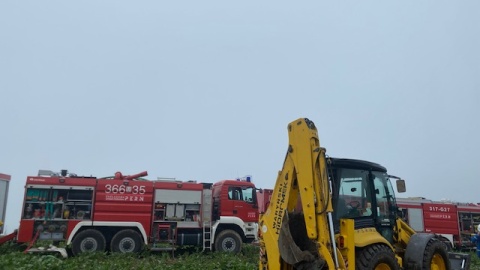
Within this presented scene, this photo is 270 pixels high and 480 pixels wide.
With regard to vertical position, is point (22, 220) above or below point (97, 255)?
above

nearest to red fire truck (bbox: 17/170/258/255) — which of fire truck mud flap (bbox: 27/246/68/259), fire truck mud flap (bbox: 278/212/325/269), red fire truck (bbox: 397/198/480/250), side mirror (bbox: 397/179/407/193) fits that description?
fire truck mud flap (bbox: 27/246/68/259)

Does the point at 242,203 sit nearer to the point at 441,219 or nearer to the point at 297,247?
the point at 297,247

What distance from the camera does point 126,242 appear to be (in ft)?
46.5

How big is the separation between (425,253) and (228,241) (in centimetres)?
932

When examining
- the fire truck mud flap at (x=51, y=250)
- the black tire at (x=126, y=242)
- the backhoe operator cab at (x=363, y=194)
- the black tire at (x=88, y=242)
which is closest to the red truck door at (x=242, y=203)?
the black tire at (x=126, y=242)

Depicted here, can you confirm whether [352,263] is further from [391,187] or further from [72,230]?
[72,230]

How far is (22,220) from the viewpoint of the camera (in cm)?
1339

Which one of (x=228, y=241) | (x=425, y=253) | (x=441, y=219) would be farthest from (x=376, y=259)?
(x=441, y=219)

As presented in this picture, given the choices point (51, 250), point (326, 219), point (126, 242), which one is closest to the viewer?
point (326, 219)

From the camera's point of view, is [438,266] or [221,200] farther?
[221,200]

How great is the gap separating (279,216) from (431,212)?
18638 mm

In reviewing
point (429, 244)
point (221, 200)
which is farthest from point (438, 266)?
point (221, 200)

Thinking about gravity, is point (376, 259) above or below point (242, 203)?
Result: below

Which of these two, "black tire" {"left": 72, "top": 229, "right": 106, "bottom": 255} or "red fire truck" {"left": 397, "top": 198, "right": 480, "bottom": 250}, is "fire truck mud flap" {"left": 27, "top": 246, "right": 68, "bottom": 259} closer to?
"black tire" {"left": 72, "top": 229, "right": 106, "bottom": 255}
